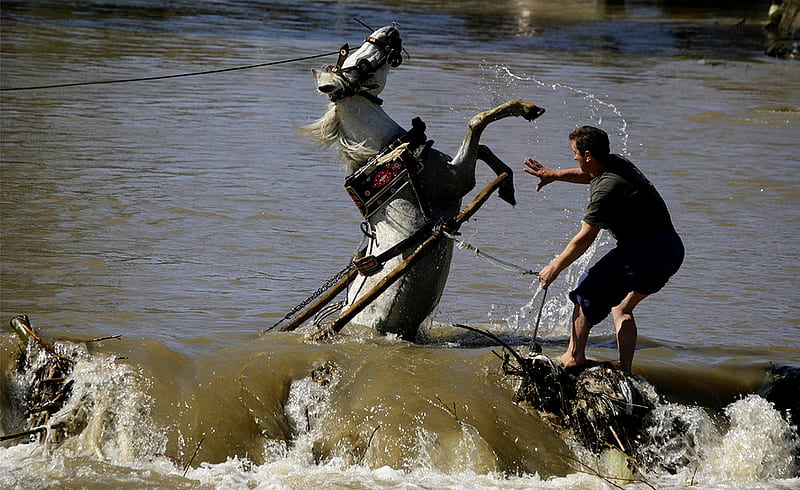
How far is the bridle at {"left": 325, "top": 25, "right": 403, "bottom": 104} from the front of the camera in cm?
691

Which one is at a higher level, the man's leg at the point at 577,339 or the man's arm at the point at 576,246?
the man's arm at the point at 576,246

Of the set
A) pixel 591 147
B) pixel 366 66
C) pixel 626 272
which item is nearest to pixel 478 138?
pixel 366 66

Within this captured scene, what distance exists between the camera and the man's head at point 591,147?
6141 mm

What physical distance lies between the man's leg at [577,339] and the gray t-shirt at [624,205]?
48cm

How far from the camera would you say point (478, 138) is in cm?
700

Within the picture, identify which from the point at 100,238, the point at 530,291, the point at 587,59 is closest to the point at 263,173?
the point at 100,238

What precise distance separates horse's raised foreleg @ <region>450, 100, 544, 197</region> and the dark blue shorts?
1.07 m

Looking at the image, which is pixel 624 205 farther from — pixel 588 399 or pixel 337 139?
pixel 337 139

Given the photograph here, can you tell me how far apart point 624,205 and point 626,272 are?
0.37 meters

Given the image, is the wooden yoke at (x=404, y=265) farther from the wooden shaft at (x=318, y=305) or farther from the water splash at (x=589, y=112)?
the water splash at (x=589, y=112)

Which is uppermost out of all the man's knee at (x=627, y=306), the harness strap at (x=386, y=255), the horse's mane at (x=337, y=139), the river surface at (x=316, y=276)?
the horse's mane at (x=337, y=139)

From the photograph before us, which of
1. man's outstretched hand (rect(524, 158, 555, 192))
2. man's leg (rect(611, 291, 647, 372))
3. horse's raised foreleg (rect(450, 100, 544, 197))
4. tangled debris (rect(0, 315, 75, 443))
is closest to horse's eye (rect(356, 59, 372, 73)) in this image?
horse's raised foreleg (rect(450, 100, 544, 197))

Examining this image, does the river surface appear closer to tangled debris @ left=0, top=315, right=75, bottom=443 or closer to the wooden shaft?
tangled debris @ left=0, top=315, right=75, bottom=443

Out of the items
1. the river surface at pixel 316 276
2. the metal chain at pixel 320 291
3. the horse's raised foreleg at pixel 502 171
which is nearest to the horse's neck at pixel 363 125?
the horse's raised foreleg at pixel 502 171
